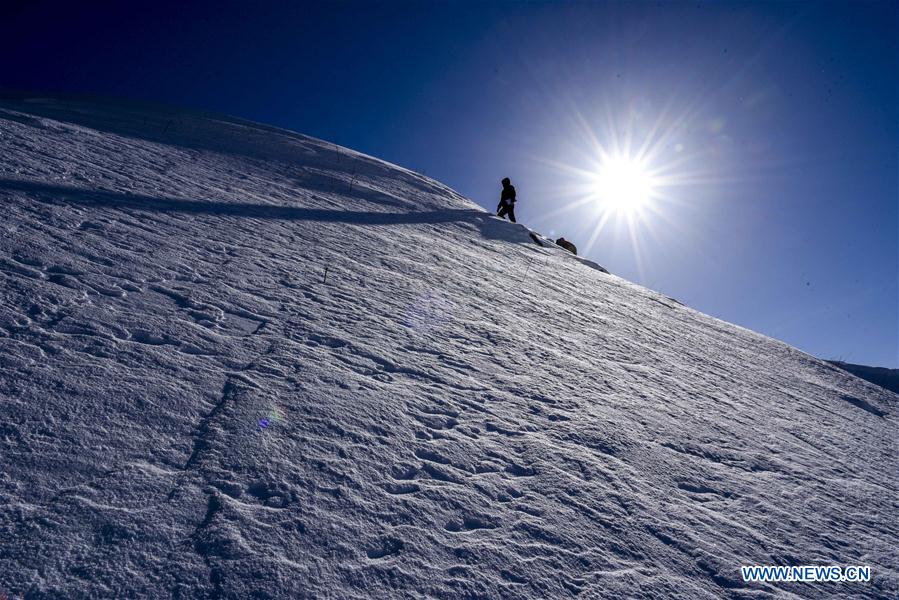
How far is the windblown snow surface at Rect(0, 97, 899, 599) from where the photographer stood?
4.58ft

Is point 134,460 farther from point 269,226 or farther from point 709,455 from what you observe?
point 269,226

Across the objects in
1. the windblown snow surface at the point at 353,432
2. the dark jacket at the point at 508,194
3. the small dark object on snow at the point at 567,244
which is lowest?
the windblown snow surface at the point at 353,432

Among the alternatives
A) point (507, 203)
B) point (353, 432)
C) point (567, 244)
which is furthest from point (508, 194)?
point (353, 432)

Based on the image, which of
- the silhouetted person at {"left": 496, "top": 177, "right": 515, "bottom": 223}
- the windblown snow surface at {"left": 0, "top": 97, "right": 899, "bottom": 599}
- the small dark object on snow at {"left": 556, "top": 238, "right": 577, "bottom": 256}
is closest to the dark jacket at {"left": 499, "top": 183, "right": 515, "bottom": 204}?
the silhouetted person at {"left": 496, "top": 177, "right": 515, "bottom": 223}

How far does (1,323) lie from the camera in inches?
80.0

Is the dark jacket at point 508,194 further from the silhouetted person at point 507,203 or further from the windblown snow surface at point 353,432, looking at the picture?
the windblown snow surface at point 353,432

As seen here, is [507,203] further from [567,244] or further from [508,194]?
[567,244]

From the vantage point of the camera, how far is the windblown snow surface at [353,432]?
1396mm

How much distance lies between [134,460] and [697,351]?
4.71 m

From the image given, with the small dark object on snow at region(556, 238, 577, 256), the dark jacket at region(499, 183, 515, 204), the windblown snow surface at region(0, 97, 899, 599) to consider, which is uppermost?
the dark jacket at region(499, 183, 515, 204)

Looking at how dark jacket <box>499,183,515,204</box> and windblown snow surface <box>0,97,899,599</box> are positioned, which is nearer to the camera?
windblown snow surface <box>0,97,899,599</box>

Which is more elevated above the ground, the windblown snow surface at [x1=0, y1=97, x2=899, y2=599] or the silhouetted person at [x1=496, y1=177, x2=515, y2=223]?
the silhouetted person at [x1=496, y1=177, x2=515, y2=223]

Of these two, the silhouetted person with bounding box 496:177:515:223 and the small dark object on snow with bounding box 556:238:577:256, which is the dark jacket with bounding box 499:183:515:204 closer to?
the silhouetted person with bounding box 496:177:515:223

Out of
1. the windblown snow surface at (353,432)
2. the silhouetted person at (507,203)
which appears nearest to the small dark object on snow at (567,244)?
the silhouetted person at (507,203)
